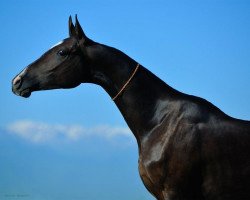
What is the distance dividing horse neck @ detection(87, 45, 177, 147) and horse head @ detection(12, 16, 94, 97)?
0.33 m

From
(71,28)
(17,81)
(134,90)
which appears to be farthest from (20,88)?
(134,90)

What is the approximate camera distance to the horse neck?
21.1 feet

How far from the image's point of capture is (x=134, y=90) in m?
6.49

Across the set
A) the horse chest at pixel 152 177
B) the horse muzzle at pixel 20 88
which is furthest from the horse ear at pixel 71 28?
the horse chest at pixel 152 177

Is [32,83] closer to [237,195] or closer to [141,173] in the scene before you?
[141,173]

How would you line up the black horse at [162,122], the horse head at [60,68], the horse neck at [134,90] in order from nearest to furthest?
the black horse at [162,122]
the horse neck at [134,90]
the horse head at [60,68]

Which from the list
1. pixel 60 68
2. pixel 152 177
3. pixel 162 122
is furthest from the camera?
pixel 60 68

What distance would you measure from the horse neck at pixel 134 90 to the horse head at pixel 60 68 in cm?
33

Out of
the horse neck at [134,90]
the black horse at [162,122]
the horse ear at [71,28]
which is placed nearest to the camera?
the black horse at [162,122]

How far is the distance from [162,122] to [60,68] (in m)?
1.84

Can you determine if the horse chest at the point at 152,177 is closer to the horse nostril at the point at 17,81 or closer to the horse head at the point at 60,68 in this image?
the horse head at the point at 60,68

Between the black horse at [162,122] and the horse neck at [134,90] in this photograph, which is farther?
the horse neck at [134,90]

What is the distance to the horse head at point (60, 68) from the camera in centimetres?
670

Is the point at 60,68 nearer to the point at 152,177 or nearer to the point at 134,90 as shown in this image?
the point at 134,90
